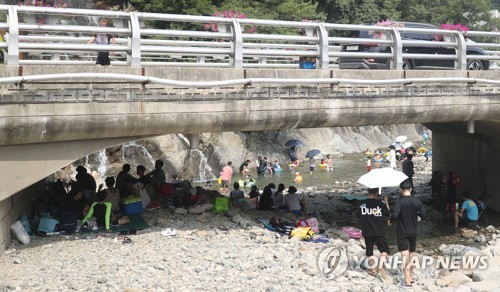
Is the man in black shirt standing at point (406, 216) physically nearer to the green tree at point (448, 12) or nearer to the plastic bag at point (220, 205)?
the plastic bag at point (220, 205)

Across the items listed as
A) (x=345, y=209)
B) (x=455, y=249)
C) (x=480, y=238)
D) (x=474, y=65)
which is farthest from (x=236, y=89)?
(x=474, y=65)

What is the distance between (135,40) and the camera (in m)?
13.5

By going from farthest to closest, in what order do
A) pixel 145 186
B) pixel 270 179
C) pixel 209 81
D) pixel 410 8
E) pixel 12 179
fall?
pixel 410 8
pixel 270 179
pixel 145 186
pixel 209 81
pixel 12 179

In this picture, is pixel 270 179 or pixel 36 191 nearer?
pixel 36 191

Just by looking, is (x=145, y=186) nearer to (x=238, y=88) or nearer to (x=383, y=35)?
(x=238, y=88)

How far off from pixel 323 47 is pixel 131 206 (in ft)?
19.3

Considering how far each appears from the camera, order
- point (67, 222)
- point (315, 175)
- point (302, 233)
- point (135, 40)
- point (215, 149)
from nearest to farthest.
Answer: point (135, 40)
point (67, 222)
point (302, 233)
point (315, 175)
point (215, 149)

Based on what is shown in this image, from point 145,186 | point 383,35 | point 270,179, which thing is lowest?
point 270,179

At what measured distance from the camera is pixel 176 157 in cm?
3216

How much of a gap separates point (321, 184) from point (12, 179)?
19.4 metres

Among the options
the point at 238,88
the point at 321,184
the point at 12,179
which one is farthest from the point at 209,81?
the point at 321,184

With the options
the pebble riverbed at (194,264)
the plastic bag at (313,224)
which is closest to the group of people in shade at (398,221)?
the pebble riverbed at (194,264)

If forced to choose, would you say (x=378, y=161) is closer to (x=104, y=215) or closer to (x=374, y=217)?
(x=104, y=215)

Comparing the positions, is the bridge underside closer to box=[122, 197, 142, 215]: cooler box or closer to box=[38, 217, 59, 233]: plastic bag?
box=[122, 197, 142, 215]: cooler box
